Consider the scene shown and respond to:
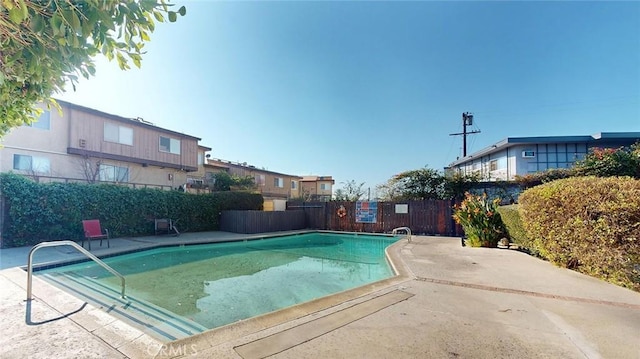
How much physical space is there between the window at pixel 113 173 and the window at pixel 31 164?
93.6 inches

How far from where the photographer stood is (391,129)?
711 inches

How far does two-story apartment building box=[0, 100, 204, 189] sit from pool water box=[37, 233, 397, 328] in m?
8.09

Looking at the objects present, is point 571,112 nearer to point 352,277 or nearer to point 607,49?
point 607,49

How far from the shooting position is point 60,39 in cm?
179

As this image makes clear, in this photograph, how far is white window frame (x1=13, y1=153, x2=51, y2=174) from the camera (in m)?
12.8

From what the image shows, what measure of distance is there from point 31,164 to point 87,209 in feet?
16.9

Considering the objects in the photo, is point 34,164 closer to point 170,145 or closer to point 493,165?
point 170,145

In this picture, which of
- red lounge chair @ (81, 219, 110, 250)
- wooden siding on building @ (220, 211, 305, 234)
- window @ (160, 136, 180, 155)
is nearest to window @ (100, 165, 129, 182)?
window @ (160, 136, 180, 155)

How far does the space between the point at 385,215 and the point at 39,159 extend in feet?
57.1

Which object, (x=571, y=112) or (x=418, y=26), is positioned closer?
(x=418, y=26)

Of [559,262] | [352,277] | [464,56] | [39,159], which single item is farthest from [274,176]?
[559,262]

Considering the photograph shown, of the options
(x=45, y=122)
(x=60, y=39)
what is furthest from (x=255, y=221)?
(x=60, y=39)

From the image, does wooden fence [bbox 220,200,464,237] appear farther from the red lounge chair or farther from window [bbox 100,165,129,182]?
the red lounge chair

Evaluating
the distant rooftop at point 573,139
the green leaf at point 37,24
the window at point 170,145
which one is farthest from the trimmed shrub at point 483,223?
the window at point 170,145
